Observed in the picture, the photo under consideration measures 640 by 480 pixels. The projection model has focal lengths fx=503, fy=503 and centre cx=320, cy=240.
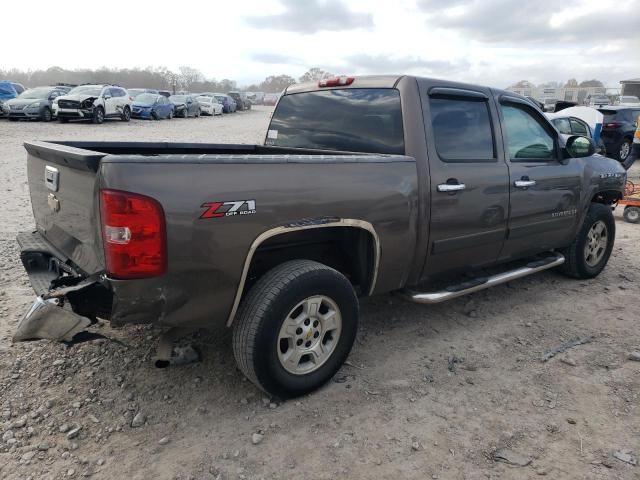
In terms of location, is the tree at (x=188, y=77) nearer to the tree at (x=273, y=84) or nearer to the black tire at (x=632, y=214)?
the tree at (x=273, y=84)

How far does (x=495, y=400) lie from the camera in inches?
122

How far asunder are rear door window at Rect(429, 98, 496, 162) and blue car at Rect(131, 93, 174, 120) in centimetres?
2444

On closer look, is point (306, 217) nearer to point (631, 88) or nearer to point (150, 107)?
point (150, 107)

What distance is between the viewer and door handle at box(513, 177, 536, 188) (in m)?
4.07

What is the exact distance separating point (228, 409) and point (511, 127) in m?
3.16

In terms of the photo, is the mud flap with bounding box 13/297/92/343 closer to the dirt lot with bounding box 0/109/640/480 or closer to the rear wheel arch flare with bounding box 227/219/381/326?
the dirt lot with bounding box 0/109/640/480

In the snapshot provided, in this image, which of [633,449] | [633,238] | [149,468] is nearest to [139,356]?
[149,468]

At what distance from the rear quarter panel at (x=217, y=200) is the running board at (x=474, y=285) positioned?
0.75 metres

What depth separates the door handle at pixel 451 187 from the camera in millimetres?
3482

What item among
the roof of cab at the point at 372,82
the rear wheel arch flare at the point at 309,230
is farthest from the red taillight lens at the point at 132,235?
the roof of cab at the point at 372,82

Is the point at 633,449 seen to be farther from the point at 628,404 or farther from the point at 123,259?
the point at 123,259

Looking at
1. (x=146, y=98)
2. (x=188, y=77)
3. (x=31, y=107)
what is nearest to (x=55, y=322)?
(x=31, y=107)

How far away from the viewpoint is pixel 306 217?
284 cm

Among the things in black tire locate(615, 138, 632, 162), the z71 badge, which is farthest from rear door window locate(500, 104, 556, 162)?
black tire locate(615, 138, 632, 162)
